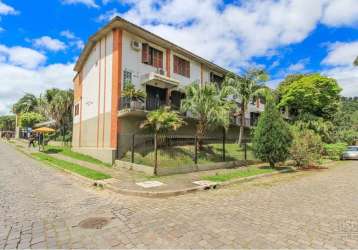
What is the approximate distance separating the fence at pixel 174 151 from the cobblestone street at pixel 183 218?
510cm

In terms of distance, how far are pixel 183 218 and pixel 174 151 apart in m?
9.72

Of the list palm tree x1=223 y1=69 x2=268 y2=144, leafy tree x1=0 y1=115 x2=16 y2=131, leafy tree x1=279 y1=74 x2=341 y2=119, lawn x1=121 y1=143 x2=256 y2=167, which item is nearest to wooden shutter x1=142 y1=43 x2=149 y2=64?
lawn x1=121 y1=143 x2=256 y2=167

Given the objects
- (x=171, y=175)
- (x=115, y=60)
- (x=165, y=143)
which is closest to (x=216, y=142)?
(x=165, y=143)

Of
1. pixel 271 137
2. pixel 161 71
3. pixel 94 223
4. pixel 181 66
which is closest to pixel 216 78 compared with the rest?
pixel 181 66

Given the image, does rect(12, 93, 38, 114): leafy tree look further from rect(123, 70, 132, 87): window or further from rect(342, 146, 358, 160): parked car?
rect(342, 146, 358, 160): parked car

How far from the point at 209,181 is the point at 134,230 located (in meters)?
6.46

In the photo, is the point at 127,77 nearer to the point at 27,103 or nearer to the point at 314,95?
the point at 314,95

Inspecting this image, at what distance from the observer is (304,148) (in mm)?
17281

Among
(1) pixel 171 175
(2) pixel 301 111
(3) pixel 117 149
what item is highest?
(2) pixel 301 111

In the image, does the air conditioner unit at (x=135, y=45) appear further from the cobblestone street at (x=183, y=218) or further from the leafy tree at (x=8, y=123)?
the leafy tree at (x=8, y=123)

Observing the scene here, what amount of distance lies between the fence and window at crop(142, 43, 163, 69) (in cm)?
620

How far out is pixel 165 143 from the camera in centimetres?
1602

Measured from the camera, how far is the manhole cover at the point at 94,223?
5543 millimetres

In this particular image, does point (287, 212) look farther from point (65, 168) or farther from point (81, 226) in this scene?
point (65, 168)
